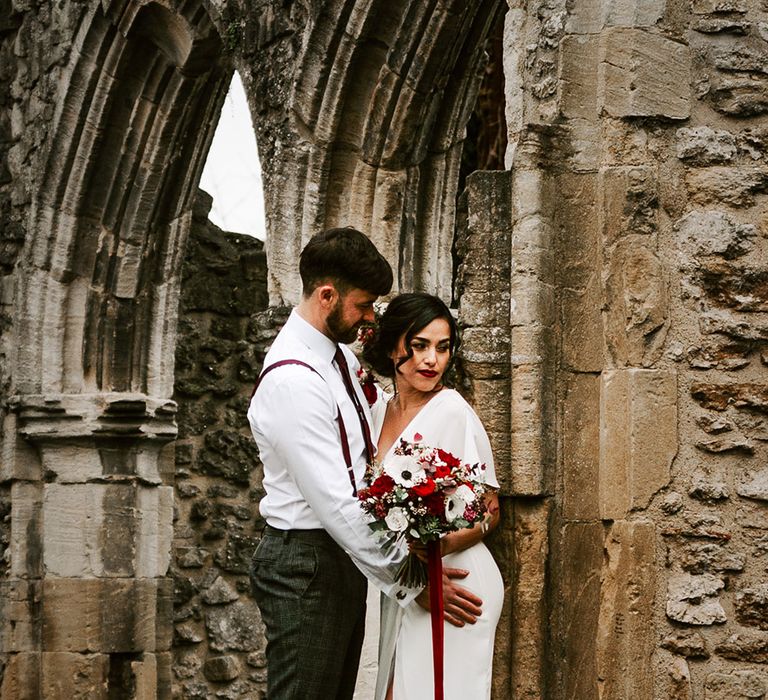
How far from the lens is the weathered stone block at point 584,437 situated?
4.11 meters

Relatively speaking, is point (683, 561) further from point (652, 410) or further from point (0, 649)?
point (0, 649)

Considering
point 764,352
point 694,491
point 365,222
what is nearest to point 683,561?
point 694,491

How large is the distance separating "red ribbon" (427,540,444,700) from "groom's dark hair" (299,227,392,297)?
28.6 inches

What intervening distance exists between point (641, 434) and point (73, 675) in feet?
16.7

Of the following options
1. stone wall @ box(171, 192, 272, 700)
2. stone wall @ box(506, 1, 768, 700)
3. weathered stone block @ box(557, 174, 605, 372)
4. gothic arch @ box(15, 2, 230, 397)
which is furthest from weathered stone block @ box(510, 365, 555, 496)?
stone wall @ box(171, 192, 272, 700)

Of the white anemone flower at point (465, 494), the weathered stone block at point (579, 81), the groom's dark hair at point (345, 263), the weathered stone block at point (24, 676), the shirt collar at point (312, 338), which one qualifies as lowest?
the weathered stone block at point (24, 676)

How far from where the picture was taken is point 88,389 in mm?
8477

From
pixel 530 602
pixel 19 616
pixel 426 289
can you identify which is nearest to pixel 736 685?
pixel 530 602

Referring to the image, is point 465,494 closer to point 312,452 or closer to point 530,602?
point 312,452

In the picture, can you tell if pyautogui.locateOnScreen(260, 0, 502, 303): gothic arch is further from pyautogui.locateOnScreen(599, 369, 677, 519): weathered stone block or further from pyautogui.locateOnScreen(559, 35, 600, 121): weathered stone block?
pyautogui.locateOnScreen(599, 369, 677, 519): weathered stone block

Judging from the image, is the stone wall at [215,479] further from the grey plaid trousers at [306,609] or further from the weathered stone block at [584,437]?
the grey plaid trousers at [306,609]

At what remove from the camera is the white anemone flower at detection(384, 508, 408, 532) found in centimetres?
350

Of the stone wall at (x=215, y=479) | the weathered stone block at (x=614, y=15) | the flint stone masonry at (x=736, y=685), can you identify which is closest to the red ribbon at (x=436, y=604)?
the flint stone masonry at (x=736, y=685)

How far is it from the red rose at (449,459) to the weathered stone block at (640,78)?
3.98 ft
